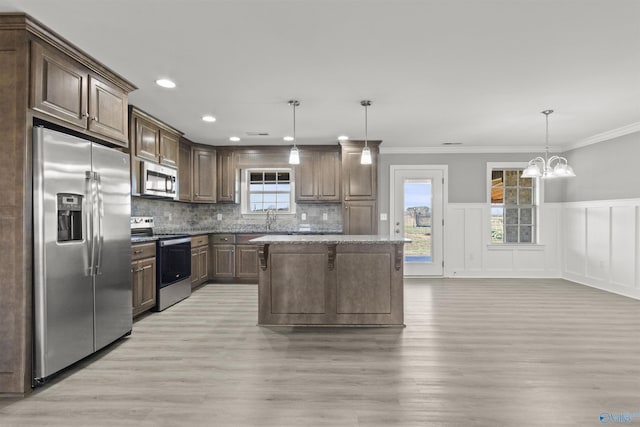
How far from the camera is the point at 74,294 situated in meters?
2.57

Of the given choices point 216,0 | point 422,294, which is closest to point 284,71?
point 216,0

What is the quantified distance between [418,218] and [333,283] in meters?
3.35

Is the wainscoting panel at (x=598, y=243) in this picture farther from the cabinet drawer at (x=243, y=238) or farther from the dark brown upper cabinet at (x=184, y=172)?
the dark brown upper cabinet at (x=184, y=172)

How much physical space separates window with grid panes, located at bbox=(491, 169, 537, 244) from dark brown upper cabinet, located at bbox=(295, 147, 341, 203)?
2.95m

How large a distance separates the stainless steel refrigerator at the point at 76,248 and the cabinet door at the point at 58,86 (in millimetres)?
187

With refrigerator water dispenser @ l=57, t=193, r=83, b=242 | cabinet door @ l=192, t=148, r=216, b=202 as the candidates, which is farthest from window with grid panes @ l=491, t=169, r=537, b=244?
refrigerator water dispenser @ l=57, t=193, r=83, b=242

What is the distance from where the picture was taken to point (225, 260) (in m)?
5.96

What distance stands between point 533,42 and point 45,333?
3933 millimetres

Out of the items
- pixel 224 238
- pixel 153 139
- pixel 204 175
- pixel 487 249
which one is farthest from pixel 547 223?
pixel 153 139

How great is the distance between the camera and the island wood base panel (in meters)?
3.58

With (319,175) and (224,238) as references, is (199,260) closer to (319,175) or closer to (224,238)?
(224,238)

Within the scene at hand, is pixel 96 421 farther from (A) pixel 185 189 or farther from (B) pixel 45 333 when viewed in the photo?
(A) pixel 185 189

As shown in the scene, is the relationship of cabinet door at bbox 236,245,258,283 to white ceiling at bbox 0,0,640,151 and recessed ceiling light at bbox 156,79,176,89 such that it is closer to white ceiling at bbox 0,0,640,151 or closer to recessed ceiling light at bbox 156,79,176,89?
white ceiling at bbox 0,0,640,151

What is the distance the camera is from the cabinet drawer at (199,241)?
529 centimetres
